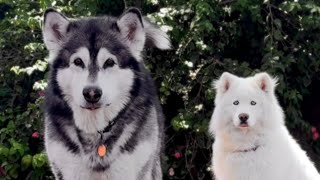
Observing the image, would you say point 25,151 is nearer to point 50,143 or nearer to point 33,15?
point 33,15

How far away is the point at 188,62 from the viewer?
5746 millimetres

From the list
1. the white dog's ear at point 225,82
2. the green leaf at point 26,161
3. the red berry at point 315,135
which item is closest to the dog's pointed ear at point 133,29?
the white dog's ear at point 225,82

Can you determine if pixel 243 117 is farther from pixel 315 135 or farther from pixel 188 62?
pixel 315 135

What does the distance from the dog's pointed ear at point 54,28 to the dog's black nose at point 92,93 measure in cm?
48

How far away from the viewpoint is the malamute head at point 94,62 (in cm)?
338

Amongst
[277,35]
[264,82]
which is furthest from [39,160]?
[277,35]

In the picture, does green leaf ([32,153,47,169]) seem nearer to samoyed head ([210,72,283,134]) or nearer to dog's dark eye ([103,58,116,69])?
samoyed head ([210,72,283,134])

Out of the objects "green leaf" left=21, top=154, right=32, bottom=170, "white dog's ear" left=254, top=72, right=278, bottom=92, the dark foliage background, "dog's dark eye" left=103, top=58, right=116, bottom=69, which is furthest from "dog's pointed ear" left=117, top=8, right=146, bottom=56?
"green leaf" left=21, top=154, right=32, bottom=170

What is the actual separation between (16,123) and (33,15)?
47.9 inches

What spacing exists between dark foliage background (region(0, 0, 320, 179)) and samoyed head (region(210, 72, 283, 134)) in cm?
104

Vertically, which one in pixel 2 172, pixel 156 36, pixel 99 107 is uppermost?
pixel 156 36

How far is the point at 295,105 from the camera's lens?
6133 mm

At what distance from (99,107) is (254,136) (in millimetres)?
1546

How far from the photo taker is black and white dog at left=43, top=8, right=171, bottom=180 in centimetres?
348
